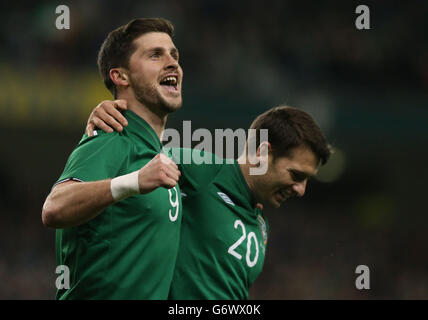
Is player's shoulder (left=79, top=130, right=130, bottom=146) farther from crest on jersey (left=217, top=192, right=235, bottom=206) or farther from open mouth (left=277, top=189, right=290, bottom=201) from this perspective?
open mouth (left=277, top=189, right=290, bottom=201)

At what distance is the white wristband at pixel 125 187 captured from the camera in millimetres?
2725

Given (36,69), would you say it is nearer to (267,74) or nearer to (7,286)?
(7,286)

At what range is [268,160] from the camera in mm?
4246

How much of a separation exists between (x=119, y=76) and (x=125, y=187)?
1181 mm

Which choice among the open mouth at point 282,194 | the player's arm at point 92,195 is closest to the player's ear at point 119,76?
the player's arm at point 92,195

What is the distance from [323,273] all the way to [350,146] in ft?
10.2

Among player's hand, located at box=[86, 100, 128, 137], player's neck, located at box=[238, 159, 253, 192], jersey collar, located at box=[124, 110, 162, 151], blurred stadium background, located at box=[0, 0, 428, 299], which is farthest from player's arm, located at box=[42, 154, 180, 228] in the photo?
blurred stadium background, located at box=[0, 0, 428, 299]

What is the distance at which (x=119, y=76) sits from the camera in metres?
3.72

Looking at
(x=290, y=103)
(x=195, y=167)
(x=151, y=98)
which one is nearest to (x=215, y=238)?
(x=195, y=167)

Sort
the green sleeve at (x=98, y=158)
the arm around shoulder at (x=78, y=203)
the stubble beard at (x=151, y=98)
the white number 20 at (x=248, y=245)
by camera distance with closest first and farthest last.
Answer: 1. the arm around shoulder at (x=78, y=203)
2. the green sleeve at (x=98, y=158)
3. the stubble beard at (x=151, y=98)
4. the white number 20 at (x=248, y=245)

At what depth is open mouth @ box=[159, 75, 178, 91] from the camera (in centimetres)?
370

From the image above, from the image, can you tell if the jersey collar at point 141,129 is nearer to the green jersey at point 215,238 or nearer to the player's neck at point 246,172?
the green jersey at point 215,238

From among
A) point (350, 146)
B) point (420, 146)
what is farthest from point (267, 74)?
point (420, 146)

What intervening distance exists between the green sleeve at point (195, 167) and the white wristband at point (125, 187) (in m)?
1.17
